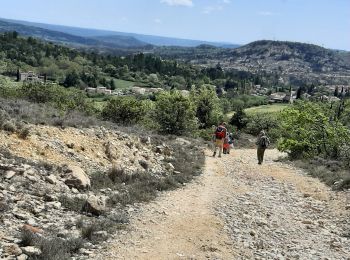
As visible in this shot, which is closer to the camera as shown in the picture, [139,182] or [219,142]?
[139,182]

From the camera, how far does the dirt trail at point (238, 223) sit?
945 centimetres

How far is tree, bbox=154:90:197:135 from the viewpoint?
1270 inches

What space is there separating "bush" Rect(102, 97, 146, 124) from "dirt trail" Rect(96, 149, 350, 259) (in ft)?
52.4

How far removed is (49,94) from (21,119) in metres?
18.0

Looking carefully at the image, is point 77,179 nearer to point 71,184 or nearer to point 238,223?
point 71,184

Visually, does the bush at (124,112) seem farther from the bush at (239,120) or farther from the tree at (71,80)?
the tree at (71,80)

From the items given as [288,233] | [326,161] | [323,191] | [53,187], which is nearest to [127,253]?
[53,187]

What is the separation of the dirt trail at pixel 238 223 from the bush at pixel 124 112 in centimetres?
1598

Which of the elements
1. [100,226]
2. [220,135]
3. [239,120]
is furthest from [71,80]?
[100,226]

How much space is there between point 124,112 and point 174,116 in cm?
390

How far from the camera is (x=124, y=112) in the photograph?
1296 inches

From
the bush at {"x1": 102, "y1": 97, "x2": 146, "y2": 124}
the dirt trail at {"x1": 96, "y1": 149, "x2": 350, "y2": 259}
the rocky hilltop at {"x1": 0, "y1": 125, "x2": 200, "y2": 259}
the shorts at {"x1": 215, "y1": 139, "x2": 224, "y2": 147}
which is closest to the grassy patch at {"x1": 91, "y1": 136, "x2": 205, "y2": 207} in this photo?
the rocky hilltop at {"x1": 0, "y1": 125, "x2": 200, "y2": 259}

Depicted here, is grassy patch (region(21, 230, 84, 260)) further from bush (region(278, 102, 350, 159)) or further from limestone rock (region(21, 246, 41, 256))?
bush (region(278, 102, 350, 159))

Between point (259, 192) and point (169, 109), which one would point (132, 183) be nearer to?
point (259, 192)
